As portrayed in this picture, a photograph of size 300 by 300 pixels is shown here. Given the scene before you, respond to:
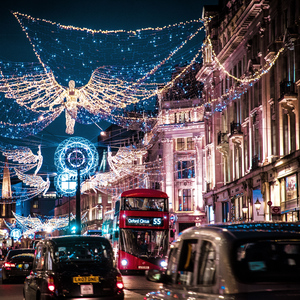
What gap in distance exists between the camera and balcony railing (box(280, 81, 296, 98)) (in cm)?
3342

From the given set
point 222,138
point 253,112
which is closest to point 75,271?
point 253,112

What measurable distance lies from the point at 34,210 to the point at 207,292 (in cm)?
15986

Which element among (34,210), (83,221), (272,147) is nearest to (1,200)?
(83,221)

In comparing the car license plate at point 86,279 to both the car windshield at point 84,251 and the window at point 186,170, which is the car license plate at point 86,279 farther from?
the window at point 186,170

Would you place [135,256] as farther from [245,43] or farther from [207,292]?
[207,292]

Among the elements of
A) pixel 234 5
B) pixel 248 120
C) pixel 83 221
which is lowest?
pixel 83 221

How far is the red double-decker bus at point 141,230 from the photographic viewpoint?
92.2ft

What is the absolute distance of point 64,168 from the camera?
39281 millimetres

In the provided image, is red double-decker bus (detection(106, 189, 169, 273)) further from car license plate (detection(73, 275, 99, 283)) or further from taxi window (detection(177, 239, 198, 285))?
taxi window (detection(177, 239, 198, 285))

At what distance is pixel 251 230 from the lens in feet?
18.9

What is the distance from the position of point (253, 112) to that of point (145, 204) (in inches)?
593

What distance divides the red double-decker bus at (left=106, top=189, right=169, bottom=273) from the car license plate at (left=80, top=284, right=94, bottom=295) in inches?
659

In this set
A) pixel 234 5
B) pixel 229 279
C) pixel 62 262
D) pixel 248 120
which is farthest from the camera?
pixel 234 5

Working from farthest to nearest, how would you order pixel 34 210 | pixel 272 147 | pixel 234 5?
pixel 34 210
pixel 234 5
pixel 272 147
